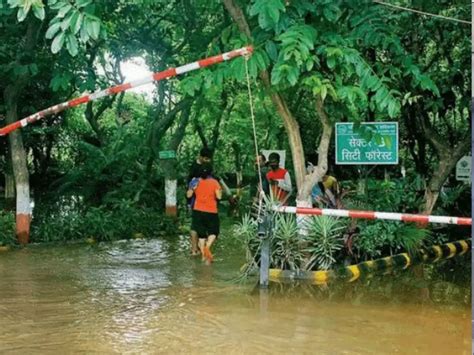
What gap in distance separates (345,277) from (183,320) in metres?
3.48

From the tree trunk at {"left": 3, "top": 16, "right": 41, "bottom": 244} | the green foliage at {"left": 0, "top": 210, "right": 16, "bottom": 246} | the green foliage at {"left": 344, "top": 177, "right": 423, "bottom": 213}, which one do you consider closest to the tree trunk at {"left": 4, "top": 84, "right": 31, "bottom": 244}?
the tree trunk at {"left": 3, "top": 16, "right": 41, "bottom": 244}

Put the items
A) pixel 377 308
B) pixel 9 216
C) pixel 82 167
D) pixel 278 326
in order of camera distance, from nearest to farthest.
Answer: pixel 278 326 → pixel 377 308 → pixel 9 216 → pixel 82 167

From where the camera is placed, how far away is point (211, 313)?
26.2 feet

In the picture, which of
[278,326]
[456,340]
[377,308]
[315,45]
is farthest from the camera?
[315,45]

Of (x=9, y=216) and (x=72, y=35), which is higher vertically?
(x=72, y=35)

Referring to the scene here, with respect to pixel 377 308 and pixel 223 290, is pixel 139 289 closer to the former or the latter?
pixel 223 290

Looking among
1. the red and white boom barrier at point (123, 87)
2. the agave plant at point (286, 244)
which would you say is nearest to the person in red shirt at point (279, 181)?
the agave plant at point (286, 244)

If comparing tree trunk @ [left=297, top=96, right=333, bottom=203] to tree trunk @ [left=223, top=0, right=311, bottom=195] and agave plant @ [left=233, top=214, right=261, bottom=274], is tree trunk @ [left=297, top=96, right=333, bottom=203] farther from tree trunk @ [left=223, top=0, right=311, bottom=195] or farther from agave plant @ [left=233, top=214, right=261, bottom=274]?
agave plant @ [left=233, top=214, right=261, bottom=274]

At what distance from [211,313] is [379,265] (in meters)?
4.14

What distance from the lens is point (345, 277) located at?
10.4m

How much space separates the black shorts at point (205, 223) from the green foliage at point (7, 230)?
4.24 metres

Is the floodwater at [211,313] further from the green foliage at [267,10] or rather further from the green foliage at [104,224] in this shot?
the green foliage at [267,10]

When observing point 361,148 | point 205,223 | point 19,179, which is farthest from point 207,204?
point 19,179

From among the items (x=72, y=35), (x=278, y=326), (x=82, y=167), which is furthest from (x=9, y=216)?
(x=278, y=326)
